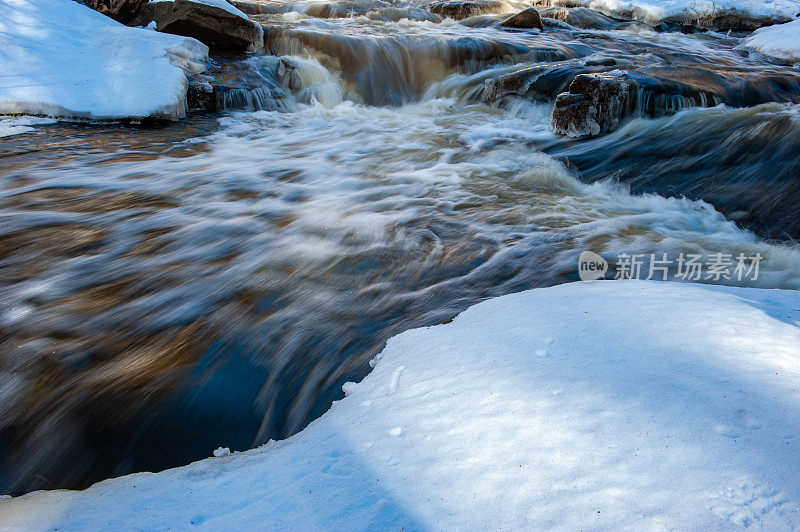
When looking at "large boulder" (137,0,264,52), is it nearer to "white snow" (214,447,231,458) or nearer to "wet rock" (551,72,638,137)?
"wet rock" (551,72,638,137)

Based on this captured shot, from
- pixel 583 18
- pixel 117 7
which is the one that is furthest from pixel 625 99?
pixel 583 18

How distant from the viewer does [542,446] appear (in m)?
1.06

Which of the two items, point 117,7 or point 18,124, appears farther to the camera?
point 117,7

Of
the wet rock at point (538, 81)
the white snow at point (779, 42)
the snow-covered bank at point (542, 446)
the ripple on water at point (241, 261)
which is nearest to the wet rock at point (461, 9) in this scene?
the white snow at point (779, 42)

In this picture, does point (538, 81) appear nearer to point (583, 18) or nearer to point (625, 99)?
point (625, 99)

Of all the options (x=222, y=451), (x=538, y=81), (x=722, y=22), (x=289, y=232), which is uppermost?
(x=722, y=22)

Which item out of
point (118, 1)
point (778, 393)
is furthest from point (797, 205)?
point (118, 1)

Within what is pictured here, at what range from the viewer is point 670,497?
884 millimetres

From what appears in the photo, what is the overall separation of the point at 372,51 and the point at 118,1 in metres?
3.93

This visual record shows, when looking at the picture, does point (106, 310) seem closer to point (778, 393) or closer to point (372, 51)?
point (778, 393)

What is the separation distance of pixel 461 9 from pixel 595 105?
847cm

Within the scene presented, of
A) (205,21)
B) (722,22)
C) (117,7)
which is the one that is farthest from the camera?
(722,22)

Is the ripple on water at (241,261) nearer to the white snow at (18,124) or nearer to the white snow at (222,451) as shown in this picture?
the white snow at (222,451)

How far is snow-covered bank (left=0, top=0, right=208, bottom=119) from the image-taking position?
5414 millimetres
